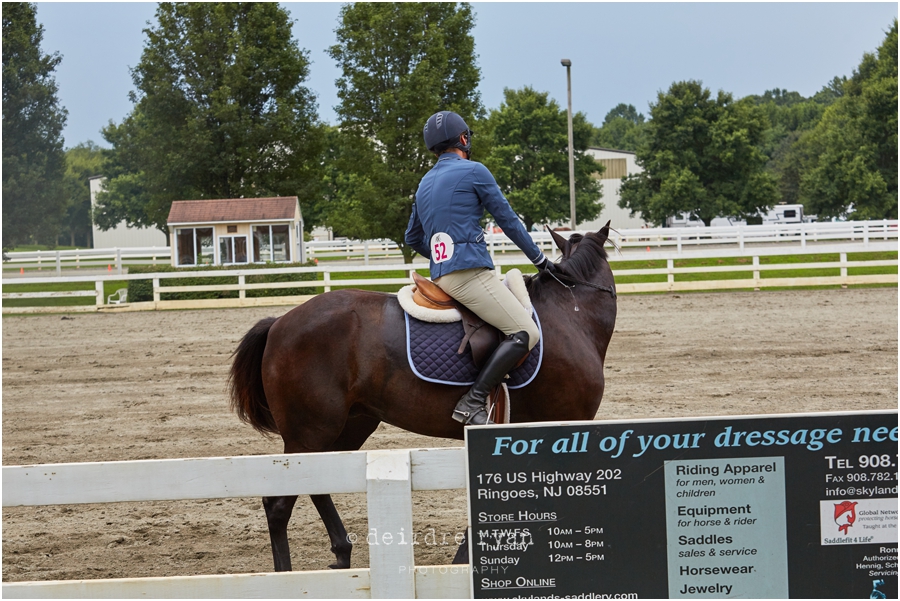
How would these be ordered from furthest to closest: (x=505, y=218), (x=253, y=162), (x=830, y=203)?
1. (x=830, y=203)
2. (x=253, y=162)
3. (x=505, y=218)

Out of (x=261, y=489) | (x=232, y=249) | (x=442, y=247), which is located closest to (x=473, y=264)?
(x=442, y=247)

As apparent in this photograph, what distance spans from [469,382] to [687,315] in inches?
513

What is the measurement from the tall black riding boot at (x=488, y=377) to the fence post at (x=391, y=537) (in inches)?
42.7

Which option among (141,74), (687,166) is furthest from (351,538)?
(687,166)

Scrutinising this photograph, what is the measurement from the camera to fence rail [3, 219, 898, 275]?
101 feet

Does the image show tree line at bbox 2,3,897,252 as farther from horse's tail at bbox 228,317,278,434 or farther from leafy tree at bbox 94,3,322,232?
horse's tail at bbox 228,317,278,434

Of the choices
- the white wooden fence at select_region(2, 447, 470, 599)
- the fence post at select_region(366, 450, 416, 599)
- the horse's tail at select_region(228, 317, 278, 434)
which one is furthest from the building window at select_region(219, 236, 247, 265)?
the fence post at select_region(366, 450, 416, 599)

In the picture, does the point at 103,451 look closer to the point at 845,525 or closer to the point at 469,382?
the point at 469,382

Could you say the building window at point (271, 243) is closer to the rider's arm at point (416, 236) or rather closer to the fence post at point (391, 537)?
the rider's arm at point (416, 236)

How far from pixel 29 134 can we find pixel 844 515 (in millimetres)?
35027

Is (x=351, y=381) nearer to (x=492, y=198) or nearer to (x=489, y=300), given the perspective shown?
(x=489, y=300)

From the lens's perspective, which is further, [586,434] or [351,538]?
[351,538]

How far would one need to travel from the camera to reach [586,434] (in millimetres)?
3383

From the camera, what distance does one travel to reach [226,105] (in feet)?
110
